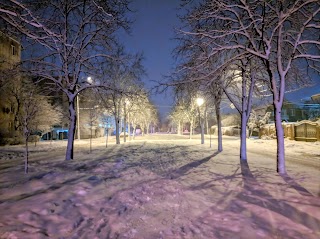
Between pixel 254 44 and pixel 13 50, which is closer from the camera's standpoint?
pixel 254 44

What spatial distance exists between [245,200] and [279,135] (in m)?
4.38

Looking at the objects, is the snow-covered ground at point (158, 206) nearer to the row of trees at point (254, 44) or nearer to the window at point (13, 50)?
the row of trees at point (254, 44)

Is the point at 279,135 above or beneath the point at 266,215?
above

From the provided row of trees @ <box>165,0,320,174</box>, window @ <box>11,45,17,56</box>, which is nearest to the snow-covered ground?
row of trees @ <box>165,0,320,174</box>

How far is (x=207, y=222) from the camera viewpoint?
15.7 feet

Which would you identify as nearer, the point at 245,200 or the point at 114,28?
the point at 245,200

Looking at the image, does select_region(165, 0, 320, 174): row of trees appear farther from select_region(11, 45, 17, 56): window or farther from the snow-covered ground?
select_region(11, 45, 17, 56): window

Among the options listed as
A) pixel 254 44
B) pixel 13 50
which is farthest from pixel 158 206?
pixel 13 50

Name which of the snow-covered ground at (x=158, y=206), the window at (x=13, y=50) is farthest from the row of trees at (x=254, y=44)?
the window at (x=13, y=50)

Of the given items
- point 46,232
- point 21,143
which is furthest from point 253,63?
point 21,143

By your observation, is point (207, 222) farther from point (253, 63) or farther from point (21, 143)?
point (21, 143)

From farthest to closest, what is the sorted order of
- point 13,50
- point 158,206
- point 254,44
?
point 13,50, point 254,44, point 158,206

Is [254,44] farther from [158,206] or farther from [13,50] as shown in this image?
[13,50]

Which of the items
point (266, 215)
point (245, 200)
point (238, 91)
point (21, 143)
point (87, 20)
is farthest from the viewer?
point (21, 143)
